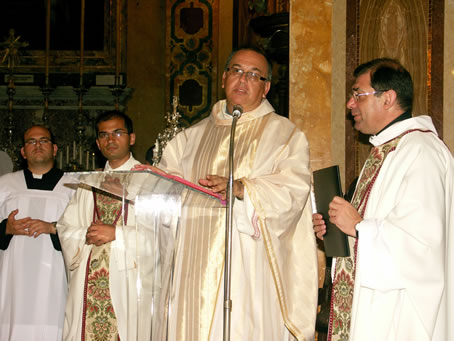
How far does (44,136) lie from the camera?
4.89 m

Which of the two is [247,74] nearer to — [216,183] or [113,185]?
[216,183]

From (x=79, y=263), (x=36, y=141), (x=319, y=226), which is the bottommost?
(x=79, y=263)

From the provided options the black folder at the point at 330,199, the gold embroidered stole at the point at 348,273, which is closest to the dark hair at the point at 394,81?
the gold embroidered stole at the point at 348,273

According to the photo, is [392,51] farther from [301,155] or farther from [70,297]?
[70,297]

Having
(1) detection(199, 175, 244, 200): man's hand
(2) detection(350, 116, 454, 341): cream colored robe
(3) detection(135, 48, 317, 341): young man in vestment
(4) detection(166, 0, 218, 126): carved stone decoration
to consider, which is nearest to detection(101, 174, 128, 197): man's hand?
(1) detection(199, 175, 244, 200): man's hand

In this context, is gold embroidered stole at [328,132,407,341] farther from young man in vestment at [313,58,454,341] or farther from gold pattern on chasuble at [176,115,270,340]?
gold pattern on chasuble at [176,115,270,340]

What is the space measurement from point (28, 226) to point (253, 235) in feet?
6.25

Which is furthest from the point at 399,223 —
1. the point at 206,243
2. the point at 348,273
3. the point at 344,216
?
the point at 206,243

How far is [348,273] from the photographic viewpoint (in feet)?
10.4

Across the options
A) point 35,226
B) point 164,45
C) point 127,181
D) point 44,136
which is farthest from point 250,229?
point 164,45

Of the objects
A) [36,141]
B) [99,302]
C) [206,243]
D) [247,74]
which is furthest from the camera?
[36,141]

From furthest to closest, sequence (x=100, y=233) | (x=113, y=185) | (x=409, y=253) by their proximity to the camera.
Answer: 1. (x=100, y=233)
2. (x=113, y=185)
3. (x=409, y=253)

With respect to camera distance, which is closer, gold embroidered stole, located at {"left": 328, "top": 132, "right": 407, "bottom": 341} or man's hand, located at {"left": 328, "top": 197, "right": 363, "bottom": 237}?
man's hand, located at {"left": 328, "top": 197, "right": 363, "bottom": 237}

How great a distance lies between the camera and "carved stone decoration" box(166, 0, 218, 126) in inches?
384
